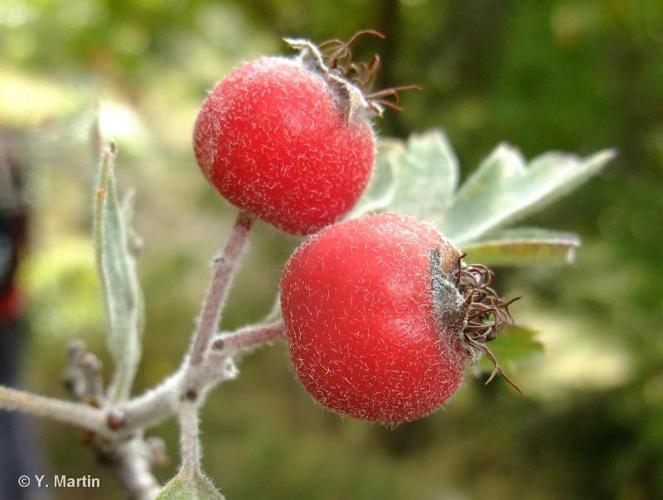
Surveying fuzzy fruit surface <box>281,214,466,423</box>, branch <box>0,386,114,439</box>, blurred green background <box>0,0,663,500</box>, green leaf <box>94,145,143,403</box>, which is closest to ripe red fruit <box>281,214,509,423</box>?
fuzzy fruit surface <box>281,214,466,423</box>

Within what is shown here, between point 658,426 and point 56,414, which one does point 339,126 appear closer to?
point 56,414

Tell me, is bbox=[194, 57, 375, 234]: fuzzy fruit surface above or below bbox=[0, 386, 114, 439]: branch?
above

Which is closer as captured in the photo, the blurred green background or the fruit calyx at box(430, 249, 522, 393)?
the fruit calyx at box(430, 249, 522, 393)

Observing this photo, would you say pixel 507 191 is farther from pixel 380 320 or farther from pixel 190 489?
pixel 190 489

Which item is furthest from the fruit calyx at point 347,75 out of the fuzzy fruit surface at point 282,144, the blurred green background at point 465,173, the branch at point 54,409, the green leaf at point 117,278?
the blurred green background at point 465,173

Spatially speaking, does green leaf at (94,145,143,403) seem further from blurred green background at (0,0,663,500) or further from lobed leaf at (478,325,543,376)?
blurred green background at (0,0,663,500)

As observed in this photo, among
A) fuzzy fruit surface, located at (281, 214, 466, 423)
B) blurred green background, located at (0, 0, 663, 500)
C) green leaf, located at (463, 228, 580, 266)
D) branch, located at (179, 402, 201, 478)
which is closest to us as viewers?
fuzzy fruit surface, located at (281, 214, 466, 423)

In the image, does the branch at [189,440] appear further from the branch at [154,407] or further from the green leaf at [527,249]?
the green leaf at [527,249]
